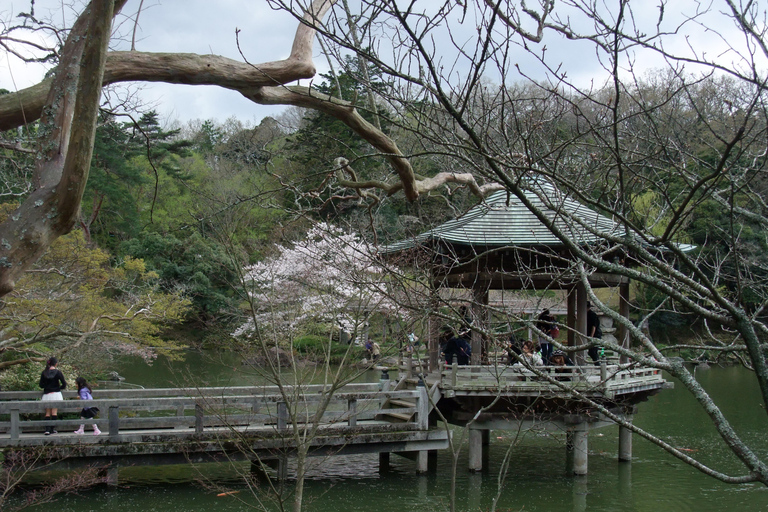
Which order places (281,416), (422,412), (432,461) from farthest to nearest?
(432,461) < (422,412) < (281,416)

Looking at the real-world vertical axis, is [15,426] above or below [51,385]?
below

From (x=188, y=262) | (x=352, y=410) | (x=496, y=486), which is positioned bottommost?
(x=496, y=486)

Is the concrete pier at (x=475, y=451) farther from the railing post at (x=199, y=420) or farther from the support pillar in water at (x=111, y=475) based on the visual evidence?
the support pillar in water at (x=111, y=475)

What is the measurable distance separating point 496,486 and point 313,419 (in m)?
3.60

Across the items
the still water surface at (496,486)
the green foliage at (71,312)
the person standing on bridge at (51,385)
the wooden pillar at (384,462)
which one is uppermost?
the green foliage at (71,312)

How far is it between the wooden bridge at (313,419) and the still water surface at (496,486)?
45 cm

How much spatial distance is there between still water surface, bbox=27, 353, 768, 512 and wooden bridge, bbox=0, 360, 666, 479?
446mm

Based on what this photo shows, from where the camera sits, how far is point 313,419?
8.22 meters

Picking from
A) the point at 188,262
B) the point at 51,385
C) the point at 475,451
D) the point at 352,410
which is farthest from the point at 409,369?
the point at 188,262

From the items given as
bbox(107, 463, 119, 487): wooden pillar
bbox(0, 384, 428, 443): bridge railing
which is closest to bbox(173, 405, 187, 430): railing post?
bbox(0, 384, 428, 443): bridge railing

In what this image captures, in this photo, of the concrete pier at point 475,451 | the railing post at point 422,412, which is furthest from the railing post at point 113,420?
the concrete pier at point 475,451

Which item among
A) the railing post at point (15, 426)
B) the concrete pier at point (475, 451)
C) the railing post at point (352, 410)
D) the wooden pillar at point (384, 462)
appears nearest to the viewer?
the railing post at point (15, 426)

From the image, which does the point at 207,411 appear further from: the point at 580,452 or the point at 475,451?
the point at 580,452

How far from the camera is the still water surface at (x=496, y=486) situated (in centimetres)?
916
